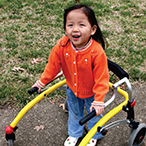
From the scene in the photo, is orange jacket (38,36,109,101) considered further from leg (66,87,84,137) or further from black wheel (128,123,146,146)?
black wheel (128,123,146,146)

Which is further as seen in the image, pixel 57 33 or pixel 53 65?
pixel 57 33

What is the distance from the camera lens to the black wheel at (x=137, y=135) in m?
2.16

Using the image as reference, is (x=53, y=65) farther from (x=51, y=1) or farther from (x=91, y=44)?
(x=51, y=1)

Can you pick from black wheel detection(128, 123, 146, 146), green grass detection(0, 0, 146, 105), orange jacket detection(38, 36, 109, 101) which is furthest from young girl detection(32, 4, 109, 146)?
green grass detection(0, 0, 146, 105)

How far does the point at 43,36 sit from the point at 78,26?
3.06m

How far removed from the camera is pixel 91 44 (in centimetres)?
182

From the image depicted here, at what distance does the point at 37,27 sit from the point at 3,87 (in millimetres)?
2189

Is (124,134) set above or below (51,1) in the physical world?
below

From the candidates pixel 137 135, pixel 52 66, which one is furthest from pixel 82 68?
pixel 137 135

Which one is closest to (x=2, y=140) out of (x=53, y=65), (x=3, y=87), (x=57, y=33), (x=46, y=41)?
(x=3, y=87)

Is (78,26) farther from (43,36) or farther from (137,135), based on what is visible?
(43,36)

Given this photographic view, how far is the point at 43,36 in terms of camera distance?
4.56 metres

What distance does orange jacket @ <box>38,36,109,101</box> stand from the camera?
175 cm

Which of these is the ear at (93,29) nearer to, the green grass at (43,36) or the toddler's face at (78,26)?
the toddler's face at (78,26)
